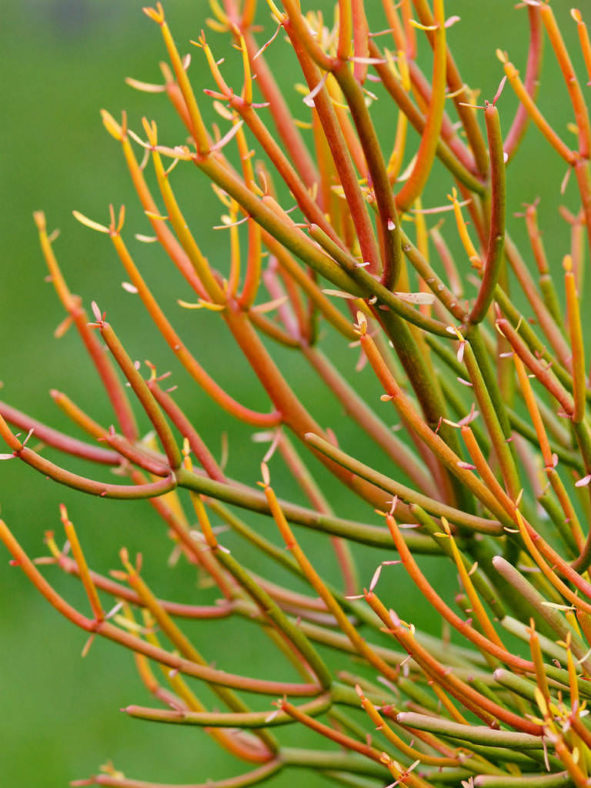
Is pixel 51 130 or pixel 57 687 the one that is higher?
pixel 51 130

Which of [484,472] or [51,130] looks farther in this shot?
[51,130]

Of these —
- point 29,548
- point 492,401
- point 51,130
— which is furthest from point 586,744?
point 51,130

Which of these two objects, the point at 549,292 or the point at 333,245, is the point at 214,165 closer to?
the point at 333,245

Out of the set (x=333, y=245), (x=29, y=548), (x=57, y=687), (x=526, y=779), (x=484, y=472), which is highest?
(x=333, y=245)

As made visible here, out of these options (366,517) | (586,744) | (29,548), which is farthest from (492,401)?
(29,548)

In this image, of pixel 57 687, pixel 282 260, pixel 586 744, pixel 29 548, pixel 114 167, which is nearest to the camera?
pixel 586 744

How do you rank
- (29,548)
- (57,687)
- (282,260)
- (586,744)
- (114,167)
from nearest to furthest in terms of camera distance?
(586,744), (282,260), (57,687), (29,548), (114,167)

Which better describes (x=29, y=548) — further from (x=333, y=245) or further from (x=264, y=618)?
→ (x=333, y=245)
